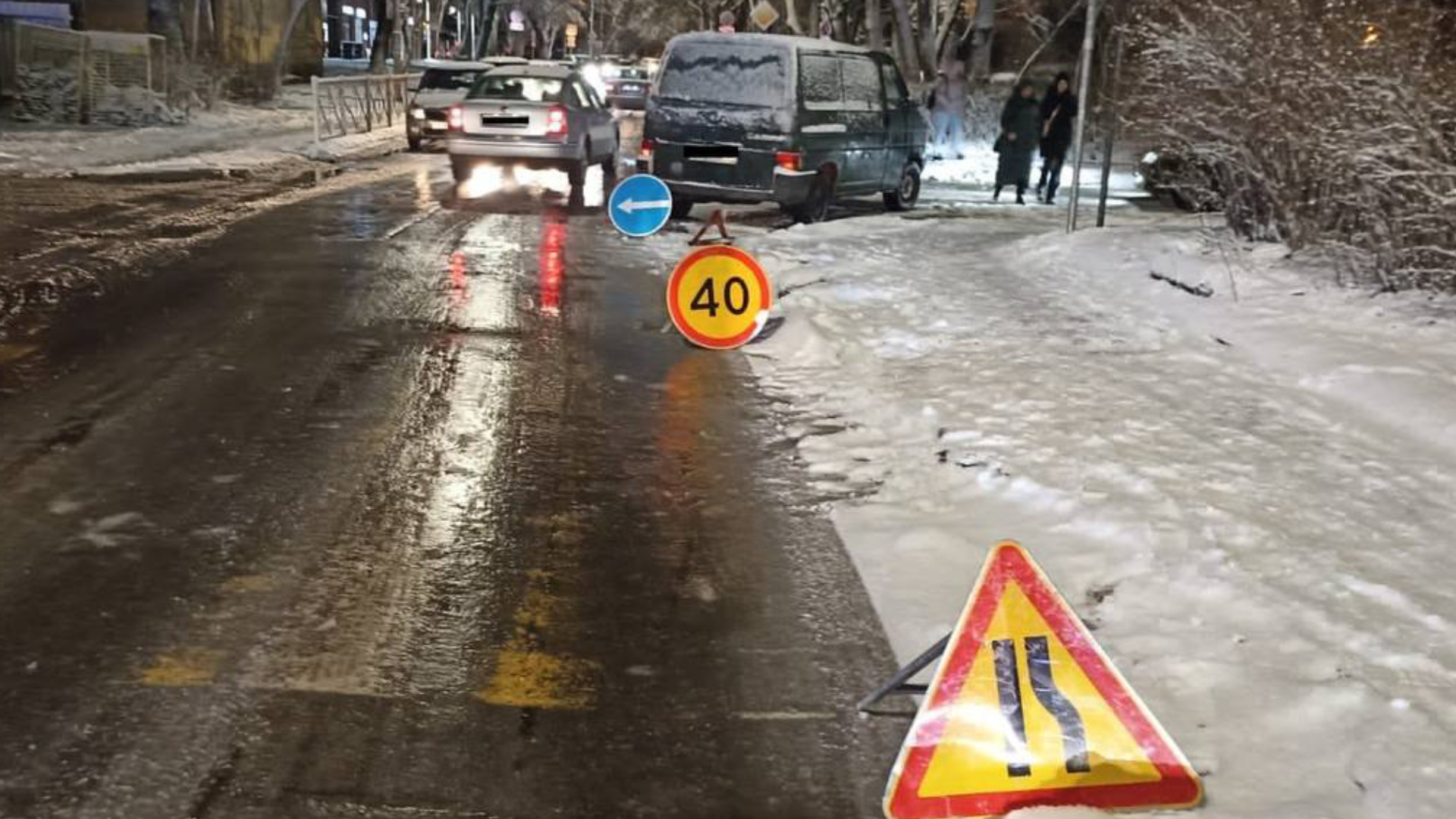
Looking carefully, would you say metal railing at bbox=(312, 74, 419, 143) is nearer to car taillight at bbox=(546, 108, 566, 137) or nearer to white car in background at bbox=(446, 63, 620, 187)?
white car in background at bbox=(446, 63, 620, 187)

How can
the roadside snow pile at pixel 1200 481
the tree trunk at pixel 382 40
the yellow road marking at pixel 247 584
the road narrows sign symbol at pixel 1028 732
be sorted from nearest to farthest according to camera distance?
the road narrows sign symbol at pixel 1028 732
the roadside snow pile at pixel 1200 481
the yellow road marking at pixel 247 584
the tree trunk at pixel 382 40

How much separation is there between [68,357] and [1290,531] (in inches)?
264

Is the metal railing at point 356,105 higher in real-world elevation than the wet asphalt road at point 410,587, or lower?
higher

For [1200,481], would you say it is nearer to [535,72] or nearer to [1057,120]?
[1057,120]

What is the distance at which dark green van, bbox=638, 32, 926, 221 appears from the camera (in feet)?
48.7

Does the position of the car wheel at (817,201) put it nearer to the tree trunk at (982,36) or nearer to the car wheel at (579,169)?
the car wheel at (579,169)

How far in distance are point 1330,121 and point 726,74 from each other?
7.15 metres

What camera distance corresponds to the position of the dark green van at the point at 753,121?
1484 cm

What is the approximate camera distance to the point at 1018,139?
19.3 meters

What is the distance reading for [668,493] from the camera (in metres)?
6.15

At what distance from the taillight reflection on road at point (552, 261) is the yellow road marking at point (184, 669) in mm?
6098

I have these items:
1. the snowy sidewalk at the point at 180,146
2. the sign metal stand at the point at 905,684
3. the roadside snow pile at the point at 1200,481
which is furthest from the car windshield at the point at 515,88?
the sign metal stand at the point at 905,684

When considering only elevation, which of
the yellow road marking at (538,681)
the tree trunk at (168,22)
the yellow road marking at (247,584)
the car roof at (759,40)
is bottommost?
the yellow road marking at (538,681)

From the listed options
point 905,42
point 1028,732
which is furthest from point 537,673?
point 905,42
